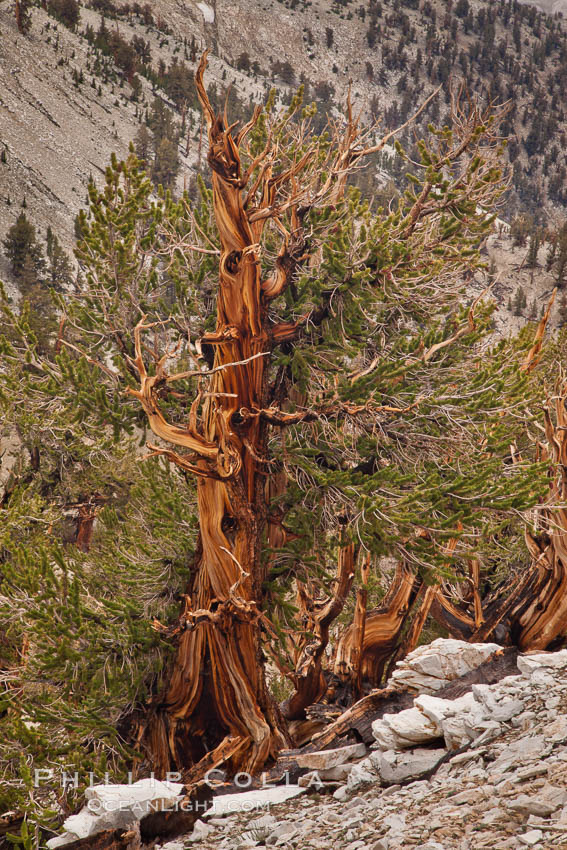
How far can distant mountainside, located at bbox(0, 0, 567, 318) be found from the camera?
43.3 meters

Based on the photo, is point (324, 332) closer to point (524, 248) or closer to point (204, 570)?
point (204, 570)

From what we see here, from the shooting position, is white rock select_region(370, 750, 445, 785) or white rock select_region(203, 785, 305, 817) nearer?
white rock select_region(370, 750, 445, 785)

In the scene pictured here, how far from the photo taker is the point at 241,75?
273 ft

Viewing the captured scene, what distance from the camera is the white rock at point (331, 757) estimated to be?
16.8 feet

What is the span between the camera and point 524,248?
5459 centimetres

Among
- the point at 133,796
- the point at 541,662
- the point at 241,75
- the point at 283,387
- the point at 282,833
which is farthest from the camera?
the point at 241,75

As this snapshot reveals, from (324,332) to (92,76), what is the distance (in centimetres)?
5758

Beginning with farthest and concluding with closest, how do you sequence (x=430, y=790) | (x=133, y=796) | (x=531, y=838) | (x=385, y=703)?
1. (x=385, y=703)
2. (x=133, y=796)
3. (x=430, y=790)
4. (x=531, y=838)

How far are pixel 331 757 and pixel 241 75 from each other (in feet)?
298

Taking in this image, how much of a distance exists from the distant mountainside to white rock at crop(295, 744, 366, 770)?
5.39 m

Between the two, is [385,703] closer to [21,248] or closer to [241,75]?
[21,248]

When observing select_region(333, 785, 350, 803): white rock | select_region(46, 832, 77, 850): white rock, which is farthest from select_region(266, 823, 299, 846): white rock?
select_region(46, 832, 77, 850): white rock

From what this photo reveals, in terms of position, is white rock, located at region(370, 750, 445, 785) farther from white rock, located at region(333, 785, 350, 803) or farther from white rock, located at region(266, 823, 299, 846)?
white rock, located at region(266, 823, 299, 846)

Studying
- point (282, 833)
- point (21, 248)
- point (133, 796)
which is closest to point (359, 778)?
point (282, 833)
